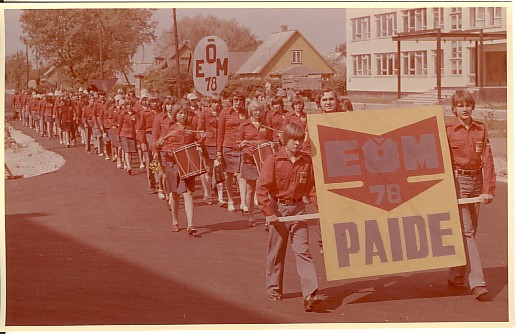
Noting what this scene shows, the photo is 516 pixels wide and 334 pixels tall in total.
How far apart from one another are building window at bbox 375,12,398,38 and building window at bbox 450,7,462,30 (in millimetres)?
500

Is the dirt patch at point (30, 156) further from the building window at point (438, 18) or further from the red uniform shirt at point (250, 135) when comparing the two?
the red uniform shirt at point (250, 135)

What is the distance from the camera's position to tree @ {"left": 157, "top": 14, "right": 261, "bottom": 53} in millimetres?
9531

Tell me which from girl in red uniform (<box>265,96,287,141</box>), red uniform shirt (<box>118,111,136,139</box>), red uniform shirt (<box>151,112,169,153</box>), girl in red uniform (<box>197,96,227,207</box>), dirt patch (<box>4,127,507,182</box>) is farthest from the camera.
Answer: red uniform shirt (<box>118,111,136,139</box>)

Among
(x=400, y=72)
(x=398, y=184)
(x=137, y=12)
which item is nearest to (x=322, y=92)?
(x=398, y=184)

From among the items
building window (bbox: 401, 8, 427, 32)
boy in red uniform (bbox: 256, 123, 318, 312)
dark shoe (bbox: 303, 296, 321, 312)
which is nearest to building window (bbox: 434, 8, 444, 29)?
building window (bbox: 401, 8, 427, 32)

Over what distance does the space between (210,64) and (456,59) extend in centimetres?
248

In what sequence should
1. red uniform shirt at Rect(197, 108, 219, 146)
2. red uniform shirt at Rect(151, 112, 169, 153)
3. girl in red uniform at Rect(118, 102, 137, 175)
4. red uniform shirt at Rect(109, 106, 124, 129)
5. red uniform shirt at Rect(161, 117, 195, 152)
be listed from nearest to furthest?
red uniform shirt at Rect(161, 117, 195, 152), red uniform shirt at Rect(151, 112, 169, 153), red uniform shirt at Rect(197, 108, 219, 146), girl in red uniform at Rect(118, 102, 137, 175), red uniform shirt at Rect(109, 106, 124, 129)

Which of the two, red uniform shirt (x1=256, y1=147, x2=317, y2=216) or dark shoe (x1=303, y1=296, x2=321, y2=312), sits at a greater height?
red uniform shirt (x1=256, y1=147, x2=317, y2=216)

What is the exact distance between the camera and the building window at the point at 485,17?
9500 millimetres

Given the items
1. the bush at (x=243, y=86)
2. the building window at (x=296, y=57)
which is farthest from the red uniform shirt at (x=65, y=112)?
the building window at (x=296, y=57)

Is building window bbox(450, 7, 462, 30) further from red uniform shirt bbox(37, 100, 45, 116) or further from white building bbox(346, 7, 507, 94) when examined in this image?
red uniform shirt bbox(37, 100, 45, 116)

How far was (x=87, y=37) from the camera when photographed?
9.84 metres

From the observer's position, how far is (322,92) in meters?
9.34

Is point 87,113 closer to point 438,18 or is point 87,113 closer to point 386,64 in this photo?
point 386,64
